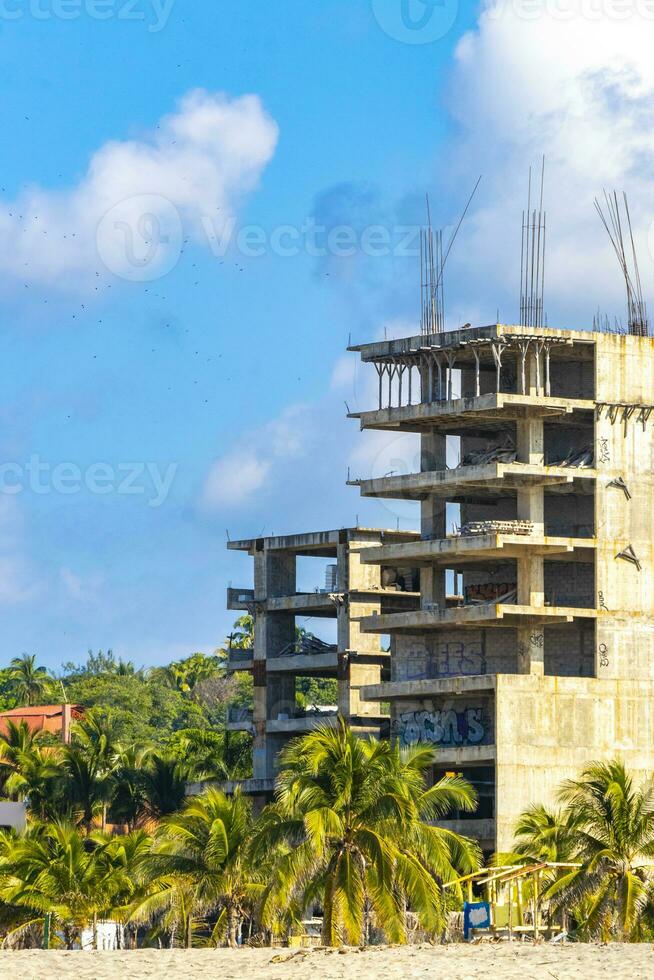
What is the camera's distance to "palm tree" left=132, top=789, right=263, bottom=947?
77.9 m

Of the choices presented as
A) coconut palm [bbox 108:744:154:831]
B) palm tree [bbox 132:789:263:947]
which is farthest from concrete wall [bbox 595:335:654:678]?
palm tree [bbox 132:789:263:947]

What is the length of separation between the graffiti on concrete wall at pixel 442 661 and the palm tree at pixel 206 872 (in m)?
37.3

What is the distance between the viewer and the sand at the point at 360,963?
5884 centimetres

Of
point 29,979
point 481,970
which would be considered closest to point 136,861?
point 29,979

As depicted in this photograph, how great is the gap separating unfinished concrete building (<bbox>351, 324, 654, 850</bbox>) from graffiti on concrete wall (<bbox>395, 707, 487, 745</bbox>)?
102 mm

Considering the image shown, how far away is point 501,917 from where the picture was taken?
79.3 metres

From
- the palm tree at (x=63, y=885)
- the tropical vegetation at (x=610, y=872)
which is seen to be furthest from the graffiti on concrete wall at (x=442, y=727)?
the tropical vegetation at (x=610, y=872)

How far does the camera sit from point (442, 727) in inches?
4422

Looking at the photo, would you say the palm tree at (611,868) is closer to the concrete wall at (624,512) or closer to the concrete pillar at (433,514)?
the concrete wall at (624,512)

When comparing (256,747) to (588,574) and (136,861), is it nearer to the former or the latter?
(588,574)

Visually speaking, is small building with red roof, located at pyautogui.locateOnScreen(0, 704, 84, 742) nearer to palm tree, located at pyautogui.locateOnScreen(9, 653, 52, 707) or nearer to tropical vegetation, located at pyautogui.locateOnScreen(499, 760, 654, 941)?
palm tree, located at pyautogui.locateOnScreen(9, 653, 52, 707)

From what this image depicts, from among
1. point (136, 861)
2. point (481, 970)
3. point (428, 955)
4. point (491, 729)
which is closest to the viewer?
point (481, 970)

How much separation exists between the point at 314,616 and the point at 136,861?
48.2 metres

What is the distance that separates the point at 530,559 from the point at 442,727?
10541 mm
